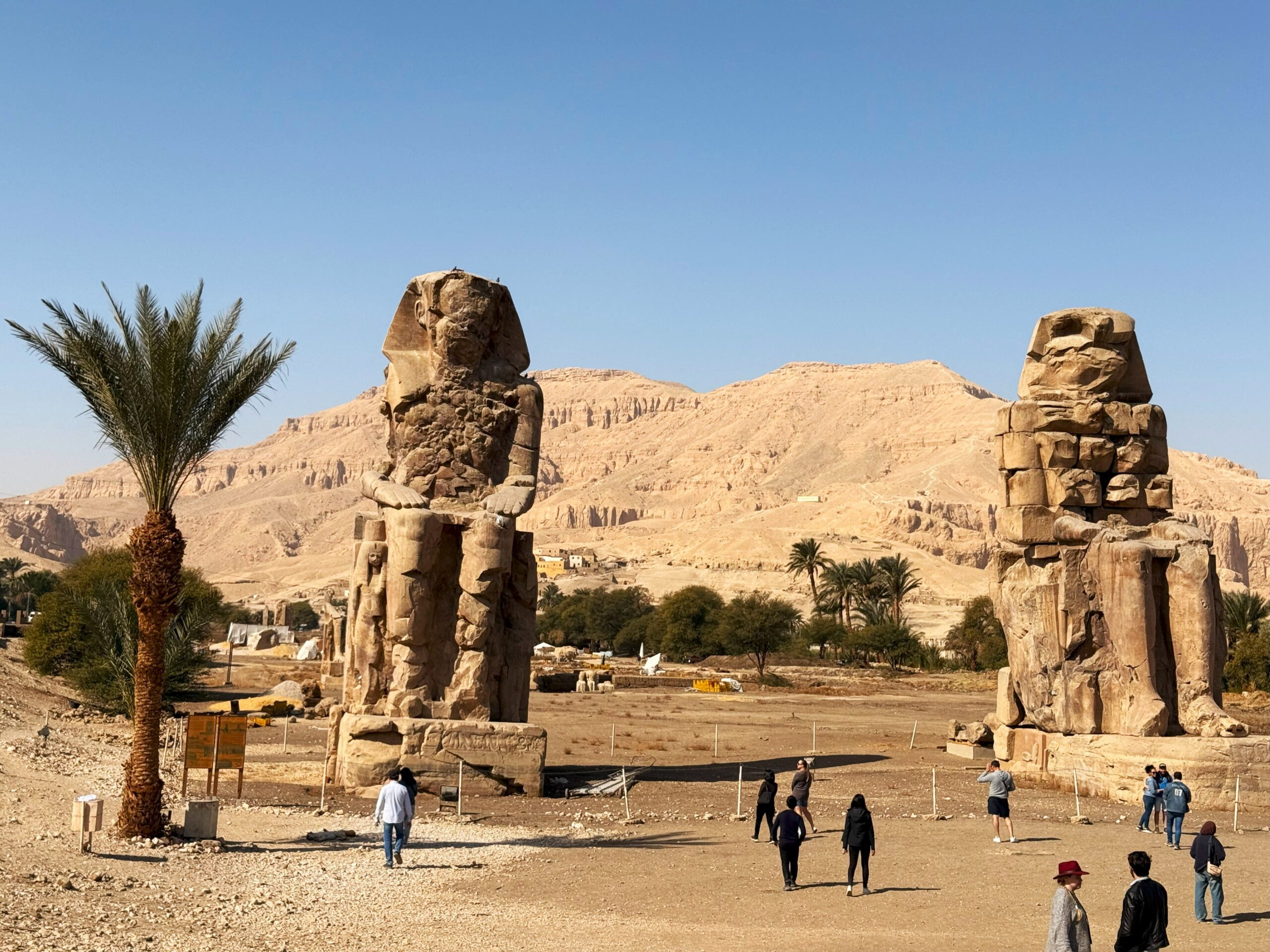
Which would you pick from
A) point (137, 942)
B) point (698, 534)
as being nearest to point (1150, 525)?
point (137, 942)

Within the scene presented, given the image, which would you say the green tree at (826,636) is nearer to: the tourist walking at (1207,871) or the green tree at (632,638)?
the green tree at (632,638)

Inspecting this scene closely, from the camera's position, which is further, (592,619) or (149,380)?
(592,619)

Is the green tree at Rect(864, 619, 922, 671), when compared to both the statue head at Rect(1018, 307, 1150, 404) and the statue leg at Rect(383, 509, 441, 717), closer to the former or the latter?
the statue head at Rect(1018, 307, 1150, 404)

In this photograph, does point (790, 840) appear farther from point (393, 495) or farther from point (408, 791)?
point (393, 495)

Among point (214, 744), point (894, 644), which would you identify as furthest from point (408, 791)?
point (894, 644)

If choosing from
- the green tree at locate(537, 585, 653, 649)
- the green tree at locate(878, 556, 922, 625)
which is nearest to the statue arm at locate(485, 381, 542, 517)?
the green tree at locate(878, 556, 922, 625)

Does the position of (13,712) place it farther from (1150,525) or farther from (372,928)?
(1150,525)

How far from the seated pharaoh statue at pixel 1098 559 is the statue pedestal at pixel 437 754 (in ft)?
17.6

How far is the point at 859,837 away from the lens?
8352 millimetres

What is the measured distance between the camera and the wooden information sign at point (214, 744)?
35.8 ft

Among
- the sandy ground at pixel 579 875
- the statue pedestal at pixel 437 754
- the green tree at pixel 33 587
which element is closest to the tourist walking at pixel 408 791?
the sandy ground at pixel 579 875

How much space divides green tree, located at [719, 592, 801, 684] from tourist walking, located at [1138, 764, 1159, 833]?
30.8 m

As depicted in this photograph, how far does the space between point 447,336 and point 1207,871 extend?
7.81m

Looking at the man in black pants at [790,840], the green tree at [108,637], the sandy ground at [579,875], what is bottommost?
the sandy ground at [579,875]
